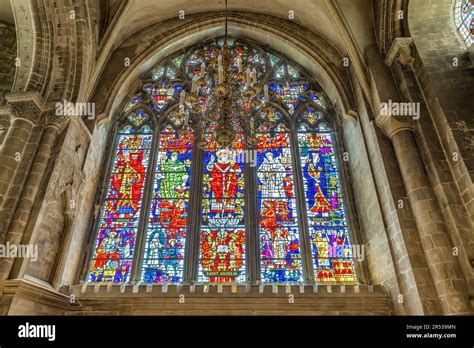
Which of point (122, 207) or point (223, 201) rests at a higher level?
point (223, 201)

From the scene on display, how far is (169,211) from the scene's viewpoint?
27.7ft

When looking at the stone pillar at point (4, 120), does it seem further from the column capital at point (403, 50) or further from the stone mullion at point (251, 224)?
the column capital at point (403, 50)

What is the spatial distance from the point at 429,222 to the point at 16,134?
814cm

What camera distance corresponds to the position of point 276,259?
305 inches

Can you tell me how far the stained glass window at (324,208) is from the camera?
25.2ft

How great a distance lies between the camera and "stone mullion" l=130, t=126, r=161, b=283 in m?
7.61

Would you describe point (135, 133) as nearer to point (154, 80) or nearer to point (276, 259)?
point (154, 80)

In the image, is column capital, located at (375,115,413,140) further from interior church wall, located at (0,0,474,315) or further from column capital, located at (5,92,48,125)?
column capital, located at (5,92,48,125)

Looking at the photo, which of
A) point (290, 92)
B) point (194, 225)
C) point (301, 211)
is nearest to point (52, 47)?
point (194, 225)

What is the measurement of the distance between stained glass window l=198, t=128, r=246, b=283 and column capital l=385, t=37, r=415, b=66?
4256 mm

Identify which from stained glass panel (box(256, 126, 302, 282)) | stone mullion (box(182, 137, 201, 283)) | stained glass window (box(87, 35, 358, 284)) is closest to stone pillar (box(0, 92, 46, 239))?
stained glass window (box(87, 35, 358, 284))

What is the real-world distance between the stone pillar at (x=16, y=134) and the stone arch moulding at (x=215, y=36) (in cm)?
171

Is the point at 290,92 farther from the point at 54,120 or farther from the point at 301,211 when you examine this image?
the point at 54,120

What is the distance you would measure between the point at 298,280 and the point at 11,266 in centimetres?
544
